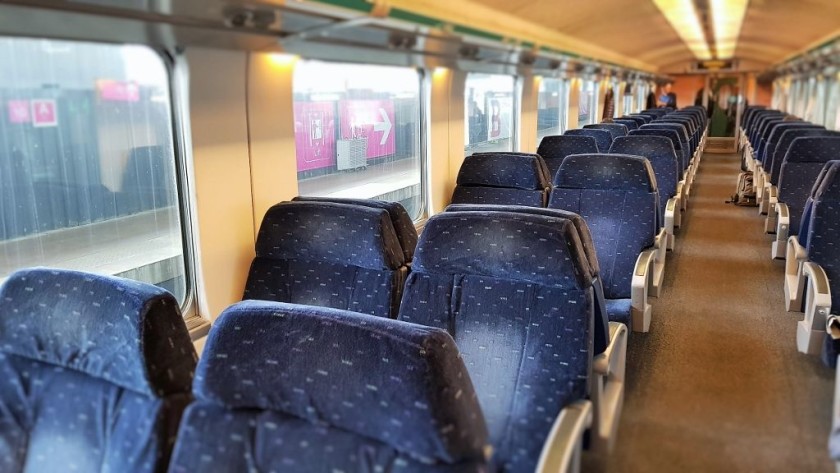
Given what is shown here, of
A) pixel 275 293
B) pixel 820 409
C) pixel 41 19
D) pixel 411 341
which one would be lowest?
pixel 820 409

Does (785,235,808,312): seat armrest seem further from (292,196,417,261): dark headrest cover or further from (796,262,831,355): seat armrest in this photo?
(292,196,417,261): dark headrest cover

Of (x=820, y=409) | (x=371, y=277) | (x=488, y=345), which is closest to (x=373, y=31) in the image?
(x=371, y=277)

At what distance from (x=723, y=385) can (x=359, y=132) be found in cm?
295

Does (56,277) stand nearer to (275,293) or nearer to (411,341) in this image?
(411,341)

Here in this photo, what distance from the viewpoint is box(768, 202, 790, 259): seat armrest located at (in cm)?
579

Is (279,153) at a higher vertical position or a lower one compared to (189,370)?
higher

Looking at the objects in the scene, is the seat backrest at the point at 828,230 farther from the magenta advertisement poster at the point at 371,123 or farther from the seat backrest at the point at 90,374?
the seat backrest at the point at 90,374

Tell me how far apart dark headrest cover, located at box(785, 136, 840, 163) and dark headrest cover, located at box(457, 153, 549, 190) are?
8.20 feet

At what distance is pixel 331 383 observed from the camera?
1.34 metres

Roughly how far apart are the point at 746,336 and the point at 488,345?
295 cm

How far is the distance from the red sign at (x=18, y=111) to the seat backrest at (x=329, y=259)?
1143mm

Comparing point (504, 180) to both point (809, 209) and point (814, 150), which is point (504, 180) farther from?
point (814, 150)

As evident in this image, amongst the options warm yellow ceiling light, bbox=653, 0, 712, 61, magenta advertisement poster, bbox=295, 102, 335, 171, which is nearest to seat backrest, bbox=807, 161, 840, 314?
magenta advertisement poster, bbox=295, 102, 335, 171

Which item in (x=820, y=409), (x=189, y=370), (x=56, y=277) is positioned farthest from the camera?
(x=820, y=409)
